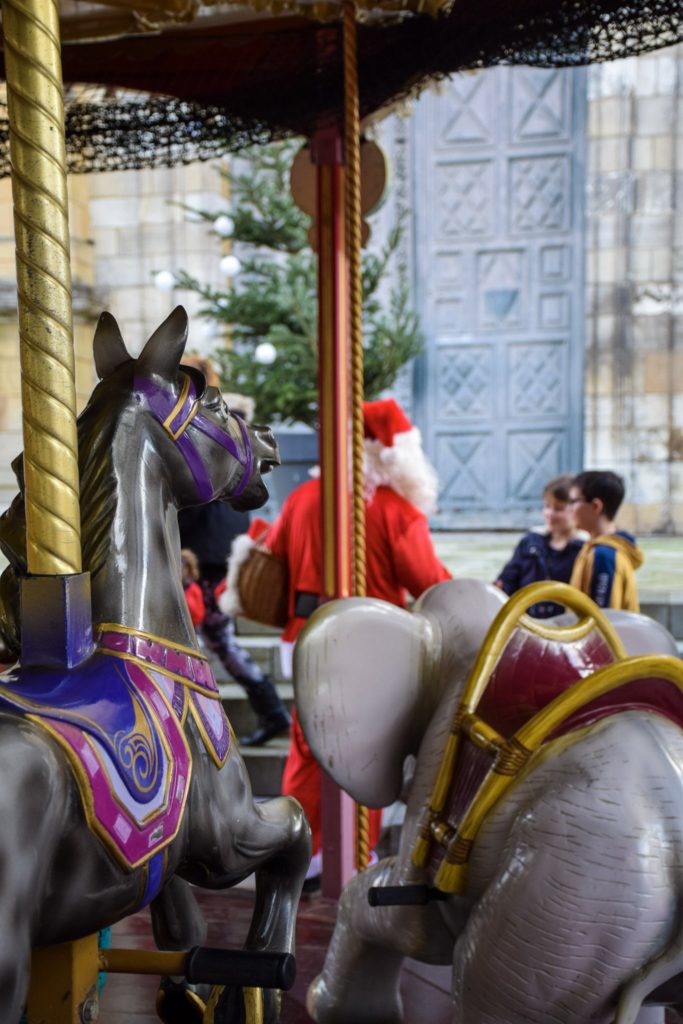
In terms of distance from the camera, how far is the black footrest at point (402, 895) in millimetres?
1282

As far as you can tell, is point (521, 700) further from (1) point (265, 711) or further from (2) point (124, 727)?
(1) point (265, 711)

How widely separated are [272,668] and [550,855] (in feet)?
9.97

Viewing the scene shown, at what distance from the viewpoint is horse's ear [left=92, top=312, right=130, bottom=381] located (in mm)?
1071

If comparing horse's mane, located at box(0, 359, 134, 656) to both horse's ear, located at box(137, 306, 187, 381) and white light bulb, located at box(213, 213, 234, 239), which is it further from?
white light bulb, located at box(213, 213, 234, 239)

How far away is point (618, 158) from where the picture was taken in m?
6.43

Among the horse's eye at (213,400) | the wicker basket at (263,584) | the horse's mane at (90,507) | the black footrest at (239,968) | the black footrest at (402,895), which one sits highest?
the horse's eye at (213,400)

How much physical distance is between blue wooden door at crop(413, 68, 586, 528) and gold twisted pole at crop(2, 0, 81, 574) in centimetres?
605

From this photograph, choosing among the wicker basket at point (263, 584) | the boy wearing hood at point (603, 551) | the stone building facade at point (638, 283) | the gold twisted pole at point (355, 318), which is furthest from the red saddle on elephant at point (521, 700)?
the stone building facade at point (638, 283)

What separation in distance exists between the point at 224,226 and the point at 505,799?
456 cm

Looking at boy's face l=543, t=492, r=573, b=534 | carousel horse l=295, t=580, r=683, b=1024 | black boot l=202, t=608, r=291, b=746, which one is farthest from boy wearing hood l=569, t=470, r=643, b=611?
black boot l=202, t=608, r=291, b=746

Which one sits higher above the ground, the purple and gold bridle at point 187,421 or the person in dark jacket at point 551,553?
the purple and gold bridle at point 187,421

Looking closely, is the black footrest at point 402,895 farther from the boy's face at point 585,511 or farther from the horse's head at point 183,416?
the boy's face at point 585,511

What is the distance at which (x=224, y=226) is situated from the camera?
5.32 metres

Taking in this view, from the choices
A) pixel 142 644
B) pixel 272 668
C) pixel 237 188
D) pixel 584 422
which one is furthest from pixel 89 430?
pixel 584 422
